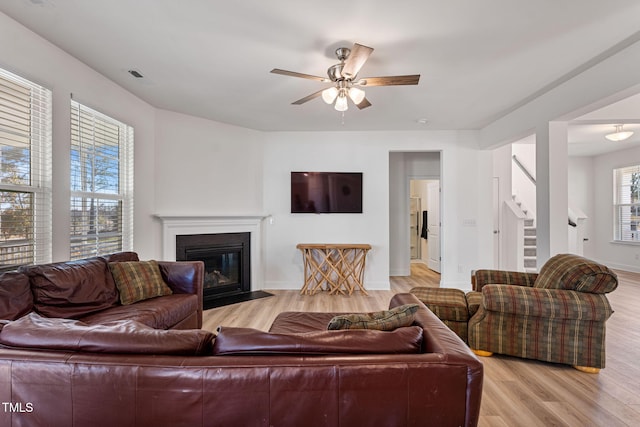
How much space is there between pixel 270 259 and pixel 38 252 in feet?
9.56

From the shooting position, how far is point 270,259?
4883 mm

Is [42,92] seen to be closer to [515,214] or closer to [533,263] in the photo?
[515,214]

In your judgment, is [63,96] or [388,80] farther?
[63,96]

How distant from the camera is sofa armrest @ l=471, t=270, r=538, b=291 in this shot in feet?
9.69

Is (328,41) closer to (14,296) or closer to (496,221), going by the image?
(14,296)

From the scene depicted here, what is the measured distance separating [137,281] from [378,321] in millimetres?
2242

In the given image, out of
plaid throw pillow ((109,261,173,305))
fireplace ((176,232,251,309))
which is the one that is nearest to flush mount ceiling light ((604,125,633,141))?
fireplace ((176,232,251,309))

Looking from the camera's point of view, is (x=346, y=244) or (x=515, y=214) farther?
(x=515, y=214)

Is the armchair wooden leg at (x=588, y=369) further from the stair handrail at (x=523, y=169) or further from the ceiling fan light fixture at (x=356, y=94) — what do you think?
the stair handrail at (x=523, y=169)

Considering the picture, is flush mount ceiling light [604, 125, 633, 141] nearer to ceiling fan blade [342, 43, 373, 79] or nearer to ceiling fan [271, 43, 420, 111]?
ceiling fan [271, 43, 420, 111]

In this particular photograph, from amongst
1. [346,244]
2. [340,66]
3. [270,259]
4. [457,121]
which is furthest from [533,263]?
[340,66]

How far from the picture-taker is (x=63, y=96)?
2557 millimetres

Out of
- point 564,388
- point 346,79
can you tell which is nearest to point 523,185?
point 564,388

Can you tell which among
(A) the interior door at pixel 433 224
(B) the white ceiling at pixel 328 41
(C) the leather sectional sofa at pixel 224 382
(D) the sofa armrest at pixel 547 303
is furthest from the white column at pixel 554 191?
(A) the interior door at pixel 433 224
